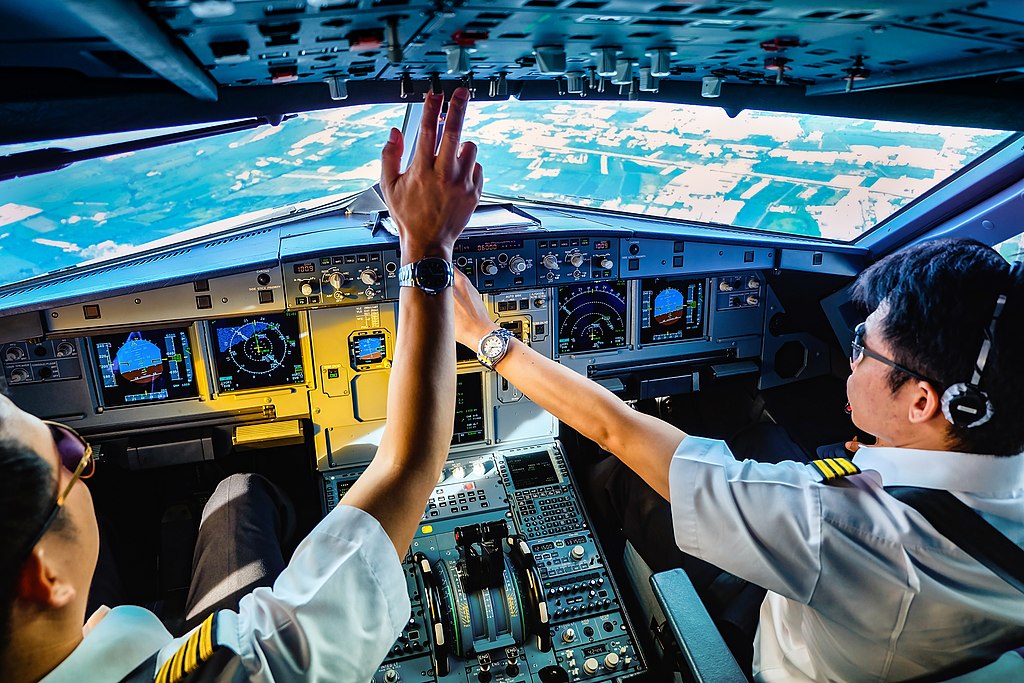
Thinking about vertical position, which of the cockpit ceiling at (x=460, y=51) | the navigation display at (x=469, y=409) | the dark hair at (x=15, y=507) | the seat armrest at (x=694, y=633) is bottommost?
the navigation display at (x=469, y=409)

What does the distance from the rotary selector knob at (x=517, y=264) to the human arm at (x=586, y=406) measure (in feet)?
4.32

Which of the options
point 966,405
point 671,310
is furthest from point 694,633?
point 671,310

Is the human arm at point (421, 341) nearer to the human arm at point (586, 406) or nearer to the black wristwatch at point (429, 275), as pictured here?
the black wristwatch at point (429, 275)

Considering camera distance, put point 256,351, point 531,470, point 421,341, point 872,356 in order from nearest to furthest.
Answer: point 421,341, point 872,356, point 256,351, point 531,470

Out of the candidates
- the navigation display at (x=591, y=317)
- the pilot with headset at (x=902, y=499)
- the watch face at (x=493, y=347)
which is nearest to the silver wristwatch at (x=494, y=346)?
the watch face at (x=493, y=347)

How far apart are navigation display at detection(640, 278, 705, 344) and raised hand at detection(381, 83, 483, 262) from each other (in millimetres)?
2644

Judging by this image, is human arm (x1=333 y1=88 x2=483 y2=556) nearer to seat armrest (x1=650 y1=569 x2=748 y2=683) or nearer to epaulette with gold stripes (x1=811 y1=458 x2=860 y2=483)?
epaulette with gold stripes (x1=811 y1=458 x2=860 y2=483)

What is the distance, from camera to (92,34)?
0.97 metres

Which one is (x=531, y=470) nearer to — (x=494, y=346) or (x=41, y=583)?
(x=494, y=346)

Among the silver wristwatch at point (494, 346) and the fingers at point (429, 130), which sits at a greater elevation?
the fingers at point (429, 130)

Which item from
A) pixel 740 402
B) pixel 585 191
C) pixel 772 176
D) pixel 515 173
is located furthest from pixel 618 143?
pixel 740 402

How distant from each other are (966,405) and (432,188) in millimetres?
1082

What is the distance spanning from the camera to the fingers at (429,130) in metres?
1.06

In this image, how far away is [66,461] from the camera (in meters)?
0.86
